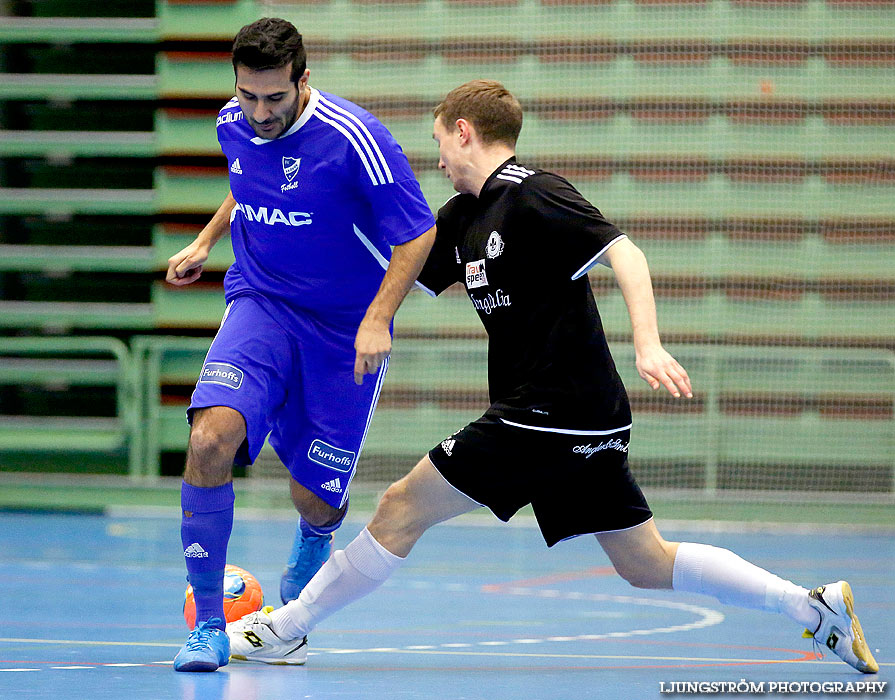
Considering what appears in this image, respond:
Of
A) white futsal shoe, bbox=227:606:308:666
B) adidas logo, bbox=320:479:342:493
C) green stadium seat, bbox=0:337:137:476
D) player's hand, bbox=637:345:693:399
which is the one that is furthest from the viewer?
green stadium seat, bbox=0:337:137:476

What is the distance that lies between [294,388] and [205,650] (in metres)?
0.94

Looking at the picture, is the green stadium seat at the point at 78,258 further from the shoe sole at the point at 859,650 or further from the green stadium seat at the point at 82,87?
the shoe sole at the point at 859,650

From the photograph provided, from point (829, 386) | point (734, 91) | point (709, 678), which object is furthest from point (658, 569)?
point (734, 91)

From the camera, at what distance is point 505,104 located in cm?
422

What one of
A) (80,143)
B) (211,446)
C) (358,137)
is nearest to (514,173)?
(358,137)

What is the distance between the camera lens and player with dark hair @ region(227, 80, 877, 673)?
399 cm

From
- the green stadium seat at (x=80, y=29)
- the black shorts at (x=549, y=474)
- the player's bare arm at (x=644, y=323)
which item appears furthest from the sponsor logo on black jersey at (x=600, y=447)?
the green stadium seat at (x=80, y=29)

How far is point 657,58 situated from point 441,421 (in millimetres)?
3298

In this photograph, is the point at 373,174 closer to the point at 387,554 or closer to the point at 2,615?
the point at 387,554

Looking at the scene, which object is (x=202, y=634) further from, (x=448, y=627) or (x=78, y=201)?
(x=78, y=201)

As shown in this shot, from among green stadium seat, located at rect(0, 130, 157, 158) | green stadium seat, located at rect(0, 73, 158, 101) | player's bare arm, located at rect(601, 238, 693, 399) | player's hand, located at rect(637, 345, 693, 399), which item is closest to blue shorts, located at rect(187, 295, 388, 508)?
player's bare arm, located at rect(601, 238, 693, 399)

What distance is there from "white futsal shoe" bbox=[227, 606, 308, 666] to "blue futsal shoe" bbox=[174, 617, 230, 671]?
12 centimetres

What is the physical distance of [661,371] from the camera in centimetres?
367

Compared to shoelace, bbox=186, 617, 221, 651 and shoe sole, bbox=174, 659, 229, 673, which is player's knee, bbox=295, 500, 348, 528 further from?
shoe sole, bbox=174, 659, 229, 673
